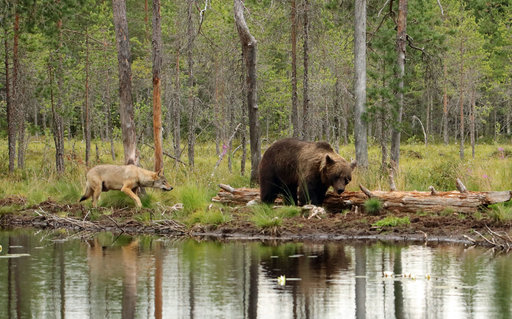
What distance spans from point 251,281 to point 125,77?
1053 centimetres

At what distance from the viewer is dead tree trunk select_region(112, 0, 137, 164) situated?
20.1 m

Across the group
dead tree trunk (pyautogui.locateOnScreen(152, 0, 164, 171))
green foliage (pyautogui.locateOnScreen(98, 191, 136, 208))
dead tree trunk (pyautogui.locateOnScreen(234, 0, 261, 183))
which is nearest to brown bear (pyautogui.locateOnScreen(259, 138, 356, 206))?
dead tree trunk (pyautogui.locateOnScreen(234, 0, 261, 183))

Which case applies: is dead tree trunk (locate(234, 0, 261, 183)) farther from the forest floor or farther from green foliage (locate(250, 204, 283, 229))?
green foliage (locate(250, 204, 283, 229))

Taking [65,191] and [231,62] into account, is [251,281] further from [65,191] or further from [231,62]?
[231,62]

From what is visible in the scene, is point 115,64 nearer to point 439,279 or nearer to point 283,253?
point 283,253

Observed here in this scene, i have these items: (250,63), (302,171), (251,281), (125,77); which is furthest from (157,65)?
(251,281)

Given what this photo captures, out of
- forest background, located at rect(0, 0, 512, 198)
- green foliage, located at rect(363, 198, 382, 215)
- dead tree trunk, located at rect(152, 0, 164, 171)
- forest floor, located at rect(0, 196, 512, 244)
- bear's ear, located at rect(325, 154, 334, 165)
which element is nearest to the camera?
forest floor, located at rect(0, 196, 512, 244)

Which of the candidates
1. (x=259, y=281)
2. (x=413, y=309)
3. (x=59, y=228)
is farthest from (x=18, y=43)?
(x=413, y=309)

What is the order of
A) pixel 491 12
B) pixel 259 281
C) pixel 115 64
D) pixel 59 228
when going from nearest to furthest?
pixel 259 281 < pixel 59 228 < pixel 115 64 < pixel 491 12

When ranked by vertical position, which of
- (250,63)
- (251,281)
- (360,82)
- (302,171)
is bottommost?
(251,281)

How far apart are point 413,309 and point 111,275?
494 centimetres

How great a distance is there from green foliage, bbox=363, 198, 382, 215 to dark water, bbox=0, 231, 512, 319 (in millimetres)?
2212

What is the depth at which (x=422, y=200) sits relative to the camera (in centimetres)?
1697

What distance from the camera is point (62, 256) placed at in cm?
1418
